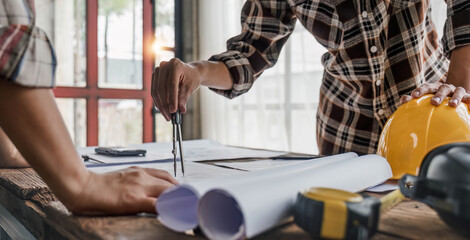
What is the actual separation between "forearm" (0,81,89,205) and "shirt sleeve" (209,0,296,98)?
863mm

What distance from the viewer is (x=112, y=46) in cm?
367

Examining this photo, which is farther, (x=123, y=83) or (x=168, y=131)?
(x=168, y=131)

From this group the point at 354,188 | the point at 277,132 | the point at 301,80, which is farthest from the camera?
the point at 277,132

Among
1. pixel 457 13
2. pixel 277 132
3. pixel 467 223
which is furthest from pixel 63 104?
pixel 467 223

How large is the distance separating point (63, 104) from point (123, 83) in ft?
1.94

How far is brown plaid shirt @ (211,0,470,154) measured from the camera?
45.3 inches

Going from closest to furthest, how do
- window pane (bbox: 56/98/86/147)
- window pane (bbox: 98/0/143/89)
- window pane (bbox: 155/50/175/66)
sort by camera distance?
window pane (bbox: 56/98/86/147) < window pane (bbox: 98/0/143/89) < window pane (bbox: 155/50/175/66)

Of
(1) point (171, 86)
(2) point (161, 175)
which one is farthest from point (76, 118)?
(2) point (161, 175)

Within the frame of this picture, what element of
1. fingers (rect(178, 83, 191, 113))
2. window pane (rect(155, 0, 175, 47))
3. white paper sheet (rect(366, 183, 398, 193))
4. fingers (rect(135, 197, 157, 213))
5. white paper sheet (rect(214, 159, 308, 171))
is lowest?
white paper sheet (rect(214, 159, 308, 171))

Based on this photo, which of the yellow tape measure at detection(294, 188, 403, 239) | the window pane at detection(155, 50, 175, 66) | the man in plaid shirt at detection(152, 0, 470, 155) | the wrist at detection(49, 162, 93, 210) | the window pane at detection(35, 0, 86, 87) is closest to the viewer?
the yellow tape measure at detection(294, 188, 403, 239)

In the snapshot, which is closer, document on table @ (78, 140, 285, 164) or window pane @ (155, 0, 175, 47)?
document on table @ (78, 140, 285, 164)

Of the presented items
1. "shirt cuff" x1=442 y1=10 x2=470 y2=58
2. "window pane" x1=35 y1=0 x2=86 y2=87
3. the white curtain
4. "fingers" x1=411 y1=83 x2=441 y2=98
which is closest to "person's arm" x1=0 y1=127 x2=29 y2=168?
"fingers" x1=411 y1=83 x2=441 y2=98

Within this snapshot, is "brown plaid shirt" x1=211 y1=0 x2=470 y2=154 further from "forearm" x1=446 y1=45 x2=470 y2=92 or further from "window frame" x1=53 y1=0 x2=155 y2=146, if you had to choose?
"window frame" x1=53 y1=0 x2=155 y2=146

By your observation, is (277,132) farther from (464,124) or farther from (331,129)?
(464,124)
